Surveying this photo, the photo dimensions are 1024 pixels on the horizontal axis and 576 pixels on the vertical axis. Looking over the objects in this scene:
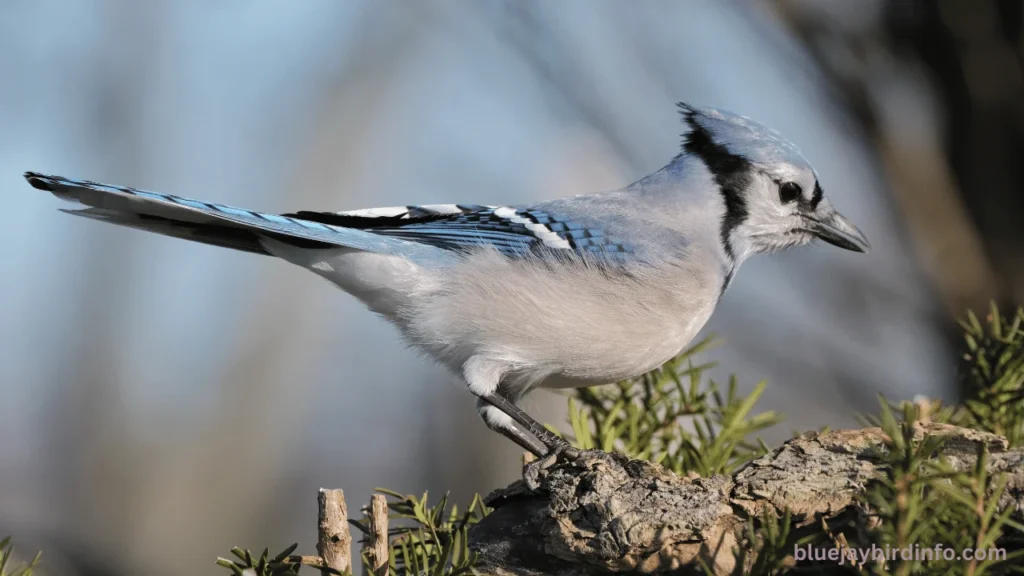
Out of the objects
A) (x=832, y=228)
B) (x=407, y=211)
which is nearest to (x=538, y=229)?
(x=407, y=211)

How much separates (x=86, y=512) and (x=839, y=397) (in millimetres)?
2661

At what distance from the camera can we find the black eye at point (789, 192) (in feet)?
4.77

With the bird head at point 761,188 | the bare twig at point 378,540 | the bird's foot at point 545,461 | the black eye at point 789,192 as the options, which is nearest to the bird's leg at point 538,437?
the bird's foot at point 545,461

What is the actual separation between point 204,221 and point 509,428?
0.53 metres

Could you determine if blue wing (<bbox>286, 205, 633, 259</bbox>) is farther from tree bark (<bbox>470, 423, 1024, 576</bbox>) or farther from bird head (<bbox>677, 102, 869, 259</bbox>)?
tree bark (<bbox>470, 423, 1024, 576</bbox>)

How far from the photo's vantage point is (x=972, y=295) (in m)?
2.14

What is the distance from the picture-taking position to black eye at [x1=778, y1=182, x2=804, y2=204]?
1.45m

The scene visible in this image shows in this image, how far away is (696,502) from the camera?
2.57 feet

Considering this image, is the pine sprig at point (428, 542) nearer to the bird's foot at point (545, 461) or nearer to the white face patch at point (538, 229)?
the bird's foot at point (545, 461)

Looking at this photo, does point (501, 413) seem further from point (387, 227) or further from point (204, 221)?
point (204, 221)

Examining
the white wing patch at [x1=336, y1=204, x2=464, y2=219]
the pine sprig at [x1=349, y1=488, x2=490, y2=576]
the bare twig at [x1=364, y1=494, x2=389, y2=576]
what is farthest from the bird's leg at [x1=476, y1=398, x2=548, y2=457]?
the bare twig at [x1=364, y1=494, x2=389, y2=576]

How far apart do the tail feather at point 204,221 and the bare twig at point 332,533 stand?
1.80 feet

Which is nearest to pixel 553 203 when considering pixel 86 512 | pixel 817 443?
pixel 817 443

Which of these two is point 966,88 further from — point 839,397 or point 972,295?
point 839,397
